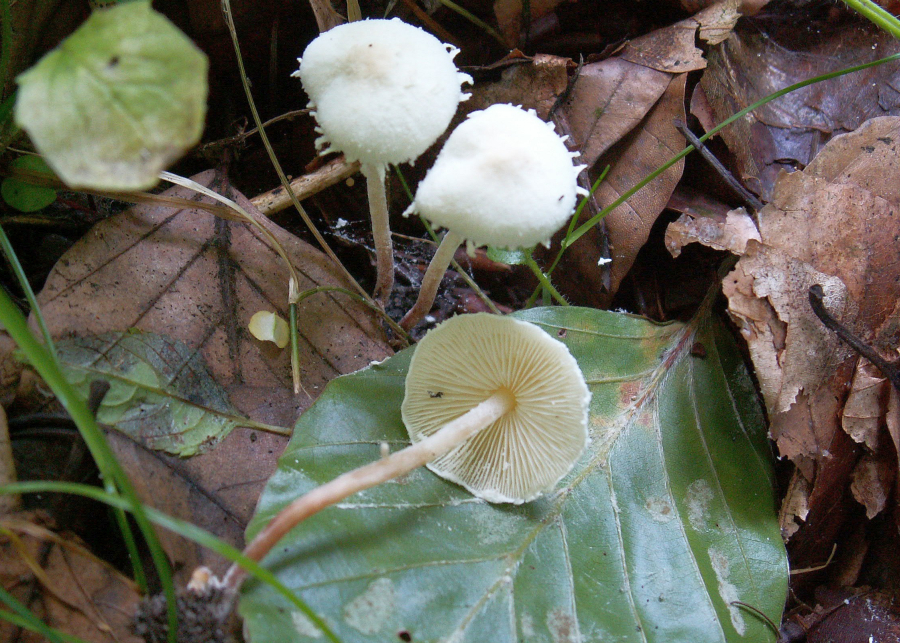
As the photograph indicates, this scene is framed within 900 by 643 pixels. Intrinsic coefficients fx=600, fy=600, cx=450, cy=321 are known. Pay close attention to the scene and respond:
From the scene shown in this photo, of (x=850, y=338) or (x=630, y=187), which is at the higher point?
(x=630, y=187)

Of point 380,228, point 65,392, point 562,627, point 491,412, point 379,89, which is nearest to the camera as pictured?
point 65,392

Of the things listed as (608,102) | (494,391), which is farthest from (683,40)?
(494,391)

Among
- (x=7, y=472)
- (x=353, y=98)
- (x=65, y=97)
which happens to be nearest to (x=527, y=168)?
(x=353, y=98)

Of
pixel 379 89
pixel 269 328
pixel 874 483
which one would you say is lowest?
pixel 874 483

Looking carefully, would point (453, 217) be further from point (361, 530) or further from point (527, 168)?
point (361, 530)

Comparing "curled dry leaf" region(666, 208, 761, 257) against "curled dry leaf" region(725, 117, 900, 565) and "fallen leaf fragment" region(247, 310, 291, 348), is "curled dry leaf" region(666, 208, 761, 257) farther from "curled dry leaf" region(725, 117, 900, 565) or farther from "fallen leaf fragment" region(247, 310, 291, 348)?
"fallen leaf fragment" region(247, 310, 291, 348)

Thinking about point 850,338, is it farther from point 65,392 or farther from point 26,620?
point 26,620

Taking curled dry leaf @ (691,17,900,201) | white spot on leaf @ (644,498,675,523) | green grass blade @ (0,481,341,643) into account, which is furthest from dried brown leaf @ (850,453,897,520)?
green grass blade @ (0,481,341,643)
